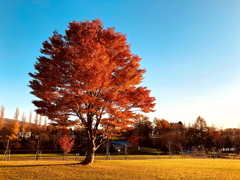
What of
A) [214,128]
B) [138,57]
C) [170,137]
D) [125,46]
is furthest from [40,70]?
[214,128]

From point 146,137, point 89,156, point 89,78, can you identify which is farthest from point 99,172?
point 146,137

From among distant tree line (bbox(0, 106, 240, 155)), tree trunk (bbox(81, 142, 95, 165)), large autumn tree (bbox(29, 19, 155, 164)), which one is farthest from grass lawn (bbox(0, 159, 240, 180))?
distant tree line (bbox(0, 106, 240, 155))

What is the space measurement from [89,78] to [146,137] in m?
68.3

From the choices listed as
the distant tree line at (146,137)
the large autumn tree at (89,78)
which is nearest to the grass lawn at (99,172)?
the large autumn tree at (89,78)

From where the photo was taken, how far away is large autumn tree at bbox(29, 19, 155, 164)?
1298 centimetres

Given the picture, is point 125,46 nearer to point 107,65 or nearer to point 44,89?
point 107,65

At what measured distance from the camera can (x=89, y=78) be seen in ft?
41.4

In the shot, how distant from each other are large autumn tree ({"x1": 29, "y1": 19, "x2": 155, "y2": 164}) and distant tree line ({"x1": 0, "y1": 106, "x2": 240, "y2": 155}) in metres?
36.5

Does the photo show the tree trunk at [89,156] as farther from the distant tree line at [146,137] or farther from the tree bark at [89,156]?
the distant tree line at [146,137]

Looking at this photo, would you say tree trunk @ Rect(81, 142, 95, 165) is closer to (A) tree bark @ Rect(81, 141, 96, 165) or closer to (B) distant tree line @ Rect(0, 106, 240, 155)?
(A) tree bark @ Rect(81, 141, 96, 165)

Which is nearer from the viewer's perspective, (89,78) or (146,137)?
(89,78)

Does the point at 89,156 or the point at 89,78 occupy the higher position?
the point at 89,78

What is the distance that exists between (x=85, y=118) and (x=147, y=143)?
64.2 metres

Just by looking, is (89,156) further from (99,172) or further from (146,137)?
(146,137)
